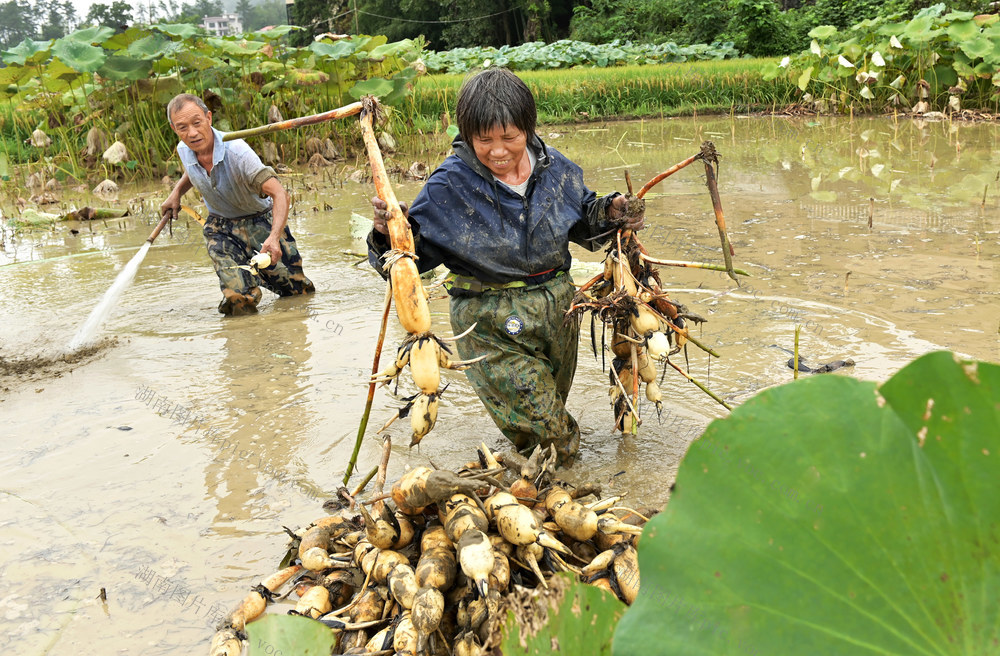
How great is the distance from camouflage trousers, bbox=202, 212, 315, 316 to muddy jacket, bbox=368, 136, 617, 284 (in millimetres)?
2755

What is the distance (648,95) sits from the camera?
14.8m

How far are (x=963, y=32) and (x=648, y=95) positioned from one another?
5067 mm

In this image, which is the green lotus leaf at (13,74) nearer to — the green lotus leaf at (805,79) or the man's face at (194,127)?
the man's face at (194,127)

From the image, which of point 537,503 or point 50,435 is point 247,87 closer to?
point 50,435

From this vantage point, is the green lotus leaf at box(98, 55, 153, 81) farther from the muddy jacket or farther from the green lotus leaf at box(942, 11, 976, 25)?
the green lotus leaf at box(942, 11, 976, 25)

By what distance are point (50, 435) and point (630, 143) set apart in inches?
363

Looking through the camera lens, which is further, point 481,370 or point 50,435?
point 50,435

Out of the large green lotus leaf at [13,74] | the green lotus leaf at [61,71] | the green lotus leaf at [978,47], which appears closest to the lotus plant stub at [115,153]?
the green lotus leaf at [61,71]

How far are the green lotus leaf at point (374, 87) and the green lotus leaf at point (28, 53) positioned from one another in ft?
11.3

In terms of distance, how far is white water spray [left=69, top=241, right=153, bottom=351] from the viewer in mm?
4816

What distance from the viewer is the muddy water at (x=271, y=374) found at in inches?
102

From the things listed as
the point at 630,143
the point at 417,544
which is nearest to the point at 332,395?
the point at 417,544

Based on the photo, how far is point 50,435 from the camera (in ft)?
11.8

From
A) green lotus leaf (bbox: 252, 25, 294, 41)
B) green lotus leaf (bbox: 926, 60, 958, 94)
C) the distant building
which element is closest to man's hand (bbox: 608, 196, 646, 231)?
the distant building
